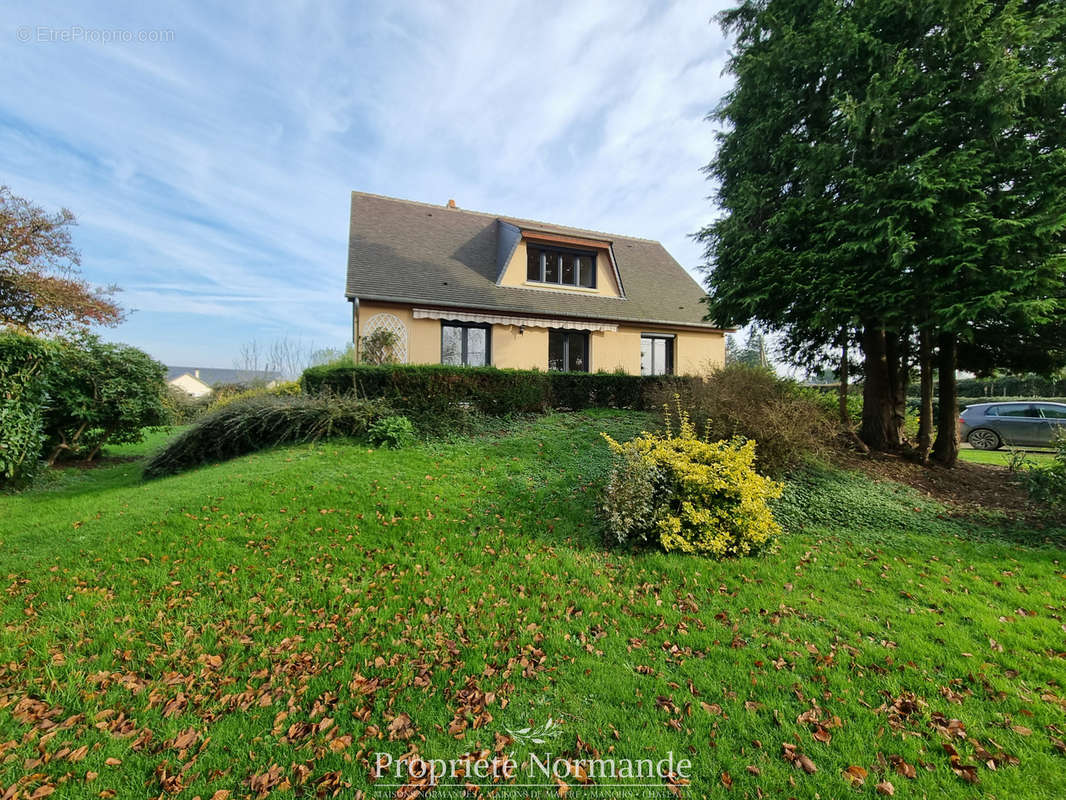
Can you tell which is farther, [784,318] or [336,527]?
[784,318]

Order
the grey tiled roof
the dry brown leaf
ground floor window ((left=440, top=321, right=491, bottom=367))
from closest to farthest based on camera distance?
1. the dry brown leaf
2. the grey tiled roof
3. ground floor window ((left=440, top=321, right=491, bottom=367))

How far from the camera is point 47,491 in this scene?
7.21 metres

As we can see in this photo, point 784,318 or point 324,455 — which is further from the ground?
point 784,318

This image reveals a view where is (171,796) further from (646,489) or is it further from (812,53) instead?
(812,53)

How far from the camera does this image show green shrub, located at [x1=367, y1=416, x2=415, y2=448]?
8328 millimetres

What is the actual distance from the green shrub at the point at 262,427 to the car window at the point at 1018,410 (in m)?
19.7

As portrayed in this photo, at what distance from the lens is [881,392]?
9.64m

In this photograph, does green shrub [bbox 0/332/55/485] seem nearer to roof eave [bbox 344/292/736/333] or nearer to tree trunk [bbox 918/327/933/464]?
roof eave [bbox 344/292/736/333]

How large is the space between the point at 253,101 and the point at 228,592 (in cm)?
960

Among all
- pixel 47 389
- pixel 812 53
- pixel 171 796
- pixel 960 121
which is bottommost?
pixel 171 796

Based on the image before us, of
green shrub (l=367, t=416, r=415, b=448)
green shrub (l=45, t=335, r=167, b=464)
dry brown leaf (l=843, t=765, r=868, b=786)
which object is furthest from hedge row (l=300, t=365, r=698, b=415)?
dry brown leaf (l=843, t=765, r=868, b=786)

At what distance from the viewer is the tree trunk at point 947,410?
8895 millimetres

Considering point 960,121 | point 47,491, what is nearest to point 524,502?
point 47,491

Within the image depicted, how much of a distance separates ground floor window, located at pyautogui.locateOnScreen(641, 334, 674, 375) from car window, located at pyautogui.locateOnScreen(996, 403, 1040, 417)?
10696 millimetres
